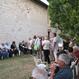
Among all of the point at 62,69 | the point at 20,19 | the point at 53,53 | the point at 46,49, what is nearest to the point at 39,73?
the point at 62,69

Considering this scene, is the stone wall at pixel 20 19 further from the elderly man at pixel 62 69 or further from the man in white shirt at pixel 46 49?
the elderly man at pixel 62 69

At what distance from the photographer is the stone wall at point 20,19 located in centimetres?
3659

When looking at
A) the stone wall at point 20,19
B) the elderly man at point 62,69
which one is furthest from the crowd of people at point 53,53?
the stone wall at point 20,19

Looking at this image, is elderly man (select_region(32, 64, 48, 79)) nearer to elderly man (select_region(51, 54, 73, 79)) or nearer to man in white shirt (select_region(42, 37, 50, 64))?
elderly man (select_region(51, 54, 73, 79))

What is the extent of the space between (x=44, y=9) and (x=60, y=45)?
27.6 meters

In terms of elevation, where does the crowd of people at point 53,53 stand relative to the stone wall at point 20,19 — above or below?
below

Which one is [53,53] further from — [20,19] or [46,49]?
[20,19]

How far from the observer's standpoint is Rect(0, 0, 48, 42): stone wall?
120 feet

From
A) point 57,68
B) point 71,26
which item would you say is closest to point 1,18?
point 71,26

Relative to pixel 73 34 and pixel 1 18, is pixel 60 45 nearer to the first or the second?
pixel 73 34

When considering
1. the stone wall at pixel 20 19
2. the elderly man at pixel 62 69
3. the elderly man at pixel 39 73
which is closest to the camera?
the elderly man at pixel 62 69

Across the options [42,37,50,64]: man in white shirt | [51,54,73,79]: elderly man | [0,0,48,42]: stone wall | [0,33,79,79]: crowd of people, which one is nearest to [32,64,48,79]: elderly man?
[0,33,79,79]: crowd of people

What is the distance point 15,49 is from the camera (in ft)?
111

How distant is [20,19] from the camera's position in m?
39.3
